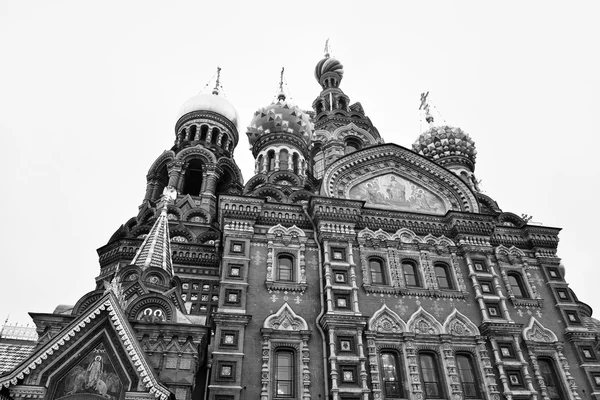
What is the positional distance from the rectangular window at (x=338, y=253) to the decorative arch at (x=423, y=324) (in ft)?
7.56

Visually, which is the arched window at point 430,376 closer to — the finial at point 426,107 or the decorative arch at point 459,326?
the decorative arch at point 459,326

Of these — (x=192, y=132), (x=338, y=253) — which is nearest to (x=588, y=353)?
(x=338, y=253)

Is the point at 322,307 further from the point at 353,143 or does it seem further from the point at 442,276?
the point at 353,143

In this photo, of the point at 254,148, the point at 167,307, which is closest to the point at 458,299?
the point at 167,307

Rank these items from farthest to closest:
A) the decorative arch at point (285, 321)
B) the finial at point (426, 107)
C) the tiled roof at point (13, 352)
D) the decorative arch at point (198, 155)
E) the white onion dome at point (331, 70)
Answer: the white onion dome at point (331, 70), the finial at point (426, 107), the decorative arch at point (198, 155), the decorative arch at point (285, 321), the tiled roof at point (13, 352)

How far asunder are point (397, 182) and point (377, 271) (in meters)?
3.62

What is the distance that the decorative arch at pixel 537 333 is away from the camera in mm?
12469

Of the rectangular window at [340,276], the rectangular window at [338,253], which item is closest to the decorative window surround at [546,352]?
the rectangular window at [340,276]

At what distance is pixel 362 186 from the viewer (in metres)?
15.2

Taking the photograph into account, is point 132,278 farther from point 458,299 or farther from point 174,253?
point 458,299

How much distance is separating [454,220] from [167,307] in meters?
8.41

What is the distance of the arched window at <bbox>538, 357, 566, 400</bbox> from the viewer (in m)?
11.7

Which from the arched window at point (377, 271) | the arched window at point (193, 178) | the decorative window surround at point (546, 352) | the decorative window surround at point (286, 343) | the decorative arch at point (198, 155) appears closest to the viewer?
the decorative window surround at point (286, 343)

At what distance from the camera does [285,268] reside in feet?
42.0
